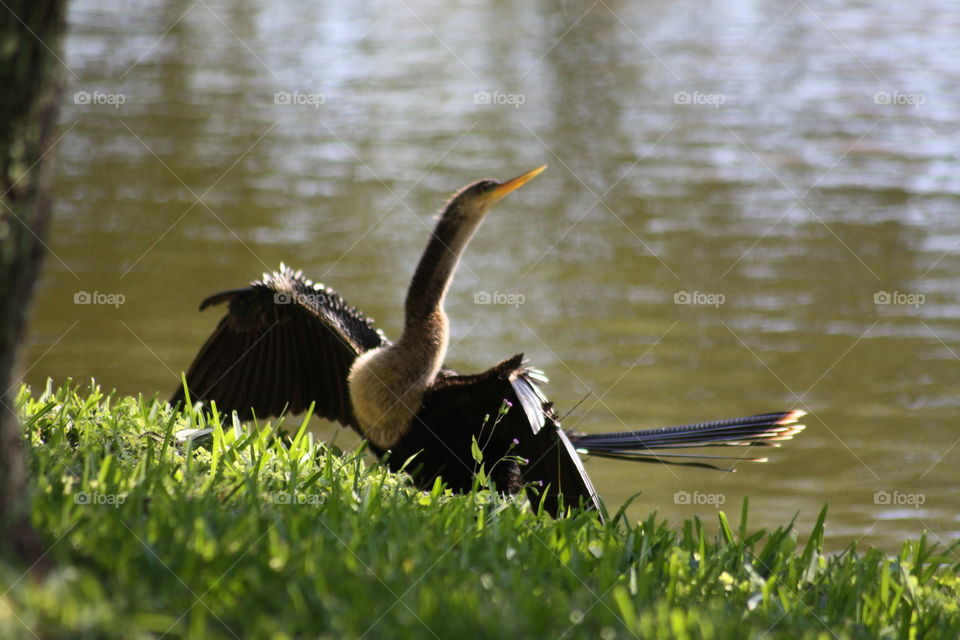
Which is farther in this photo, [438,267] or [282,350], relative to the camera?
[282,350]

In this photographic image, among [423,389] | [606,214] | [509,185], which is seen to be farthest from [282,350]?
[606,214]

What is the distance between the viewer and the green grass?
2.34 meters

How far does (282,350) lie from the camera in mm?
4488

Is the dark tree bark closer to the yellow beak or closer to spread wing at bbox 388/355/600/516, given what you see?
spread wing at bbox 388/355/600/516

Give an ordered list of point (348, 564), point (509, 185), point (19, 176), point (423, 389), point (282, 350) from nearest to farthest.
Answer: point (19, 176), point (348, 564), point (423, 389), point (509, 185), point (282, 350)

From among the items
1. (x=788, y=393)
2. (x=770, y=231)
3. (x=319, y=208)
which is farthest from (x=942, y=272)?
(x=319, y=208)

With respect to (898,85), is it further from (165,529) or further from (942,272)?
(165,529)

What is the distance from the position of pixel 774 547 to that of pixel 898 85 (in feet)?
35.8

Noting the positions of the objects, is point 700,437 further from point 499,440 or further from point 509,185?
point 509,185

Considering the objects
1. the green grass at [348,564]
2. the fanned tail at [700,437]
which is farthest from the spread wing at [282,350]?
the fanned tail at [700,437]

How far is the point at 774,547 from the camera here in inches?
135

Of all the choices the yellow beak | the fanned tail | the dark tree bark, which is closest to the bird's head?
the yellow beak

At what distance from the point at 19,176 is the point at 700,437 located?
2607 millimetres

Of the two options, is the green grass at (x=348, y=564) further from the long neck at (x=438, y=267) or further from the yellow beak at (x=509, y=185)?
the yellow beak at (x=509, y=185)
